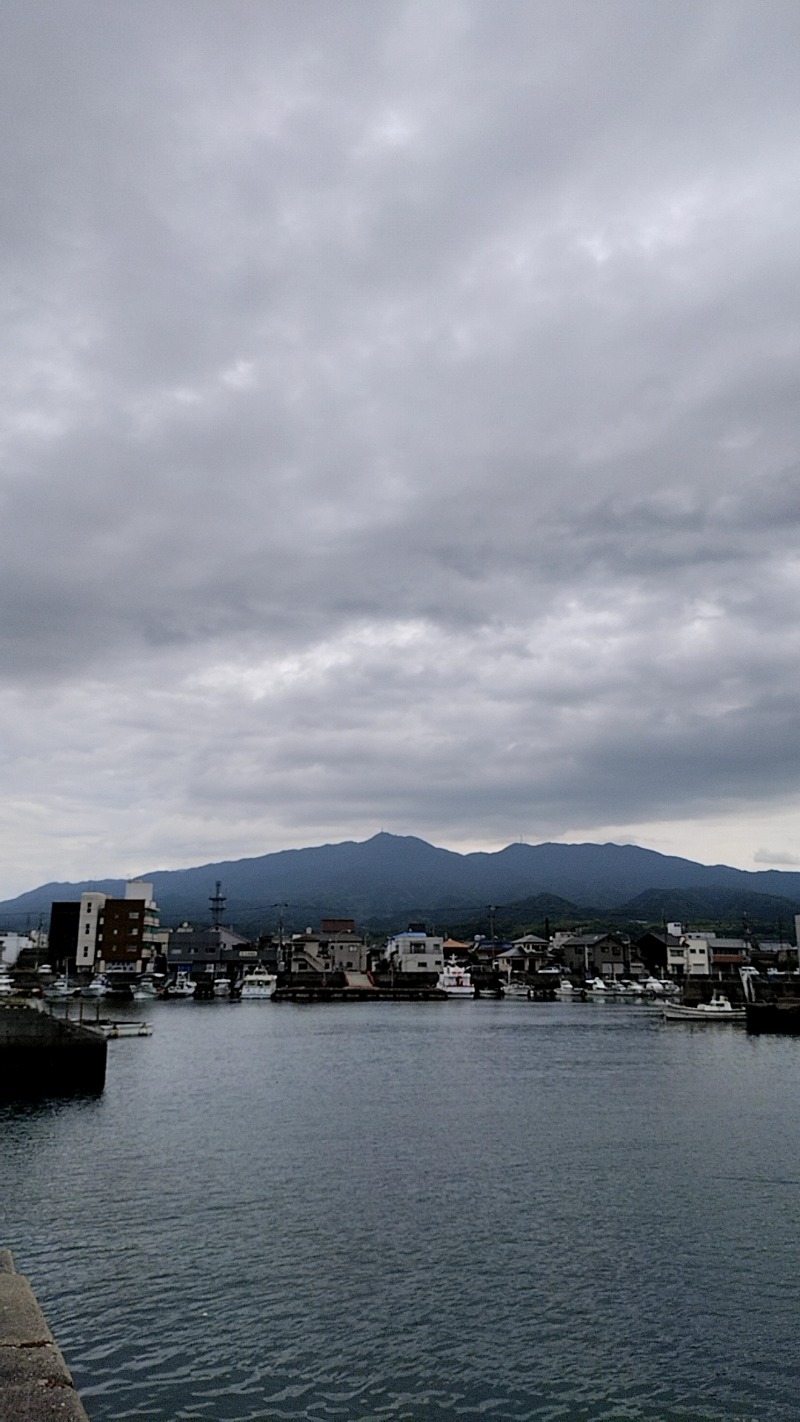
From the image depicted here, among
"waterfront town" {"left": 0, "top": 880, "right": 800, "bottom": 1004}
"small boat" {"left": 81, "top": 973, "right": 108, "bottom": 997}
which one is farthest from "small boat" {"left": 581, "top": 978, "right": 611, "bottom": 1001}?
"small boat" {"left": 81, "top": 973, "right": 108, "bottom": 997}

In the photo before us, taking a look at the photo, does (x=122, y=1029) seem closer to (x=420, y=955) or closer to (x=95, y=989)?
(x=95, y=989)

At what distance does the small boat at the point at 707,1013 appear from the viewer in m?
99.6

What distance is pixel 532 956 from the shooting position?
176125 mm

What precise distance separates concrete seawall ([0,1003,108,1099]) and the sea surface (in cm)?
228

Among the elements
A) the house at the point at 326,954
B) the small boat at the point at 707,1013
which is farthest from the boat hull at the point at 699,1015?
the house at the point at 326,954

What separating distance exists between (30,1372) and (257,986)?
137073 millimetres

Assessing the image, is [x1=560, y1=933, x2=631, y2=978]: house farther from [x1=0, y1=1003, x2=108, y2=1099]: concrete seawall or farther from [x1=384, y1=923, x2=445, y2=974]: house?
[x1=0, y1=1003, x2=108, y2=1099]: concrete seawall

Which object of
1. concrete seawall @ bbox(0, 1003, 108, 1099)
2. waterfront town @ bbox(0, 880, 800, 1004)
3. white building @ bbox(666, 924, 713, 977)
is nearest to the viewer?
concrete seawall @ bbox(0, 1003, 108, 1099)

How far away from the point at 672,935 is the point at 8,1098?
144258 millimetres

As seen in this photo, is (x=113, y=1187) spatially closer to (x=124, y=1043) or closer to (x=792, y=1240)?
(x=792, y=1240)

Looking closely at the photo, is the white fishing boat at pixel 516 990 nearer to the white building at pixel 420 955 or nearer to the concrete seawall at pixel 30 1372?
the white building at pixel 420 955

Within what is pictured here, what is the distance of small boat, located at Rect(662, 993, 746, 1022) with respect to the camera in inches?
3922

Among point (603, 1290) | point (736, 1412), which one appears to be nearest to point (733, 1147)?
point (603, 1290)

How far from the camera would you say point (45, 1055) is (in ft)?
151
